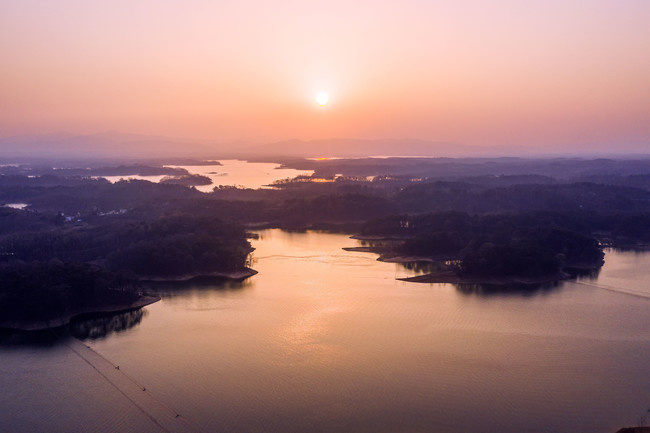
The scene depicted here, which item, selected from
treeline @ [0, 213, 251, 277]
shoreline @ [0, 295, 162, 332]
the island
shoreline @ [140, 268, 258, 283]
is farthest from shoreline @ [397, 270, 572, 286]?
shoreline @ [0, 295, 162, 332]

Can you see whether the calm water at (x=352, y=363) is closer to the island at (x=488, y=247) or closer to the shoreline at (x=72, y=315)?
the shoreline at (x=72, y=315)

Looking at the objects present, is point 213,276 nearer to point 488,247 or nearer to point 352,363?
point 488,247

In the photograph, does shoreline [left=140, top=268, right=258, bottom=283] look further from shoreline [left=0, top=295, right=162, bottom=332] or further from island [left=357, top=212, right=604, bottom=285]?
island [left=357, top=212, right=604, bottom=285]

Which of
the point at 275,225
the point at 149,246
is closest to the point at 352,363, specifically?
the point at 149,246

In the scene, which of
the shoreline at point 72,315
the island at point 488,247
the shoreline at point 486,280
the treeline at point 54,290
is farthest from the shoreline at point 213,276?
the island at point 488,247

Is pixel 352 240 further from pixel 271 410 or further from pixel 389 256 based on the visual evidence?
pixel 271 410

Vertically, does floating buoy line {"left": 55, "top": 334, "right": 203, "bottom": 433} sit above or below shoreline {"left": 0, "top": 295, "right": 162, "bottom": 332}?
below

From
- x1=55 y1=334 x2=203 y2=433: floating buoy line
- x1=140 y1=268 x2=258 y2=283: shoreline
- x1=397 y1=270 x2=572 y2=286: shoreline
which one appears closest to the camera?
x1=55 y1=334 x2=203 y2=433: floating buoy line
